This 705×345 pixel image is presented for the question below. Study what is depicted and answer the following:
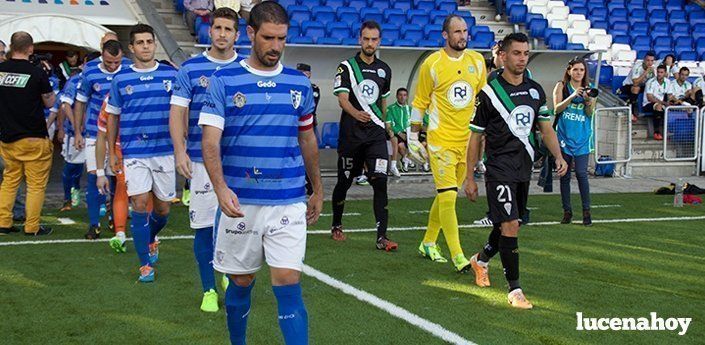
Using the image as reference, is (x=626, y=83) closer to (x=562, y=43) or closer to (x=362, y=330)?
(x=562, y=43)

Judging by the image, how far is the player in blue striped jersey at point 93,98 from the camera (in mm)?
9938

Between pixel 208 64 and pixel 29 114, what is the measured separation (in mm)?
4364

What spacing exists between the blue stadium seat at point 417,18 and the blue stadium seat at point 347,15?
1162 mm

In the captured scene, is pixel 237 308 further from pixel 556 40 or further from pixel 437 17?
Answer: pixel 556 40

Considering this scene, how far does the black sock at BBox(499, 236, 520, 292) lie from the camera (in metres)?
7.27

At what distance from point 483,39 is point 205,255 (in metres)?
13.9

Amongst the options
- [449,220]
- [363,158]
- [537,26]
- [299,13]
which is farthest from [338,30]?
[449,220]

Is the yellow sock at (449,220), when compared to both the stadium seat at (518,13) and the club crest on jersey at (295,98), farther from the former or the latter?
the stadium seat at (518,13)

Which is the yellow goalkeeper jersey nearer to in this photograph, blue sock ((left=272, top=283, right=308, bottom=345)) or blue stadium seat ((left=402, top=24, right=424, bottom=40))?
blue sock ((left=272, top=283, right=308, bottom=345))

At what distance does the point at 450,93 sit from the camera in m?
8.80

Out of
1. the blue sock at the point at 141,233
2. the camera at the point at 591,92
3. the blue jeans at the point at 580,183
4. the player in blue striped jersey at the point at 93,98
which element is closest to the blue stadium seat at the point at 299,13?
the blue jeans at the point at 580,183

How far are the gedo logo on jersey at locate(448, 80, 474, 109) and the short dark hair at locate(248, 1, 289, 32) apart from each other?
3.78m

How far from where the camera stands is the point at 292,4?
2017 centimetres

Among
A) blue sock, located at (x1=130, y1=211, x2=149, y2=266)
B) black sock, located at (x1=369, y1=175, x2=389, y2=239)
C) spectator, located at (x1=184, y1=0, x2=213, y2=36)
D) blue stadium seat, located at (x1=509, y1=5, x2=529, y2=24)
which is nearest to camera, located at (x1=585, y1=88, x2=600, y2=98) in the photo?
black sock, located at (x1=369, y1=175, x2=389, y2=239)
